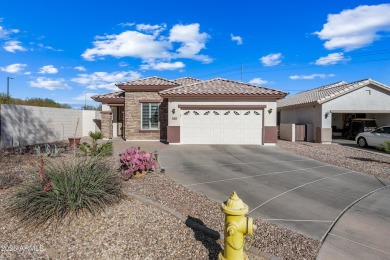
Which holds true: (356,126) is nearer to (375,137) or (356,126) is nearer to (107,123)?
(375,137)

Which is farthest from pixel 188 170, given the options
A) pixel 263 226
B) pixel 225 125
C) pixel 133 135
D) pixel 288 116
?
pixel 288 116

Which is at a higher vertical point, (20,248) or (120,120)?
(120,120)

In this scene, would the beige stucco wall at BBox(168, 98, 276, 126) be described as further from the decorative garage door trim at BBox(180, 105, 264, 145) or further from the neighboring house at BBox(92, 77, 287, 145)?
the decorative garage door trim at BBox(180, 105, 264, 145)

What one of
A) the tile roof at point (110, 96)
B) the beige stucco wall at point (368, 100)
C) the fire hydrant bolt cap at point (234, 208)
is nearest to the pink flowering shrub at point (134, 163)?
the fire hydrant bolt cap at point (234, 208)

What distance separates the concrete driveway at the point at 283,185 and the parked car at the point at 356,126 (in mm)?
13274

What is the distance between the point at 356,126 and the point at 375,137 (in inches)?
290

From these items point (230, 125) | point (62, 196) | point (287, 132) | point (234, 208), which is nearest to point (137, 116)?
point (230, 125)

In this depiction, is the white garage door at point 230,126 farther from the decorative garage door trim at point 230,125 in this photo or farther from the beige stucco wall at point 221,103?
the beige stucco wall at point 221,103

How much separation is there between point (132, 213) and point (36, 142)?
46.9 ft

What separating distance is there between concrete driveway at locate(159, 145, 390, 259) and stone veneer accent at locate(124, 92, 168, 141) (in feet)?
24.9

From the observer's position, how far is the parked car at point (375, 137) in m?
14.7

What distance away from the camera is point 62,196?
14.2 ft

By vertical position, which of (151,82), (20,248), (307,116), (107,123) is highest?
(151,82)

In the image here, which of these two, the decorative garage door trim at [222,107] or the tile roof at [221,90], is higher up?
the tile roof at [221,90]
